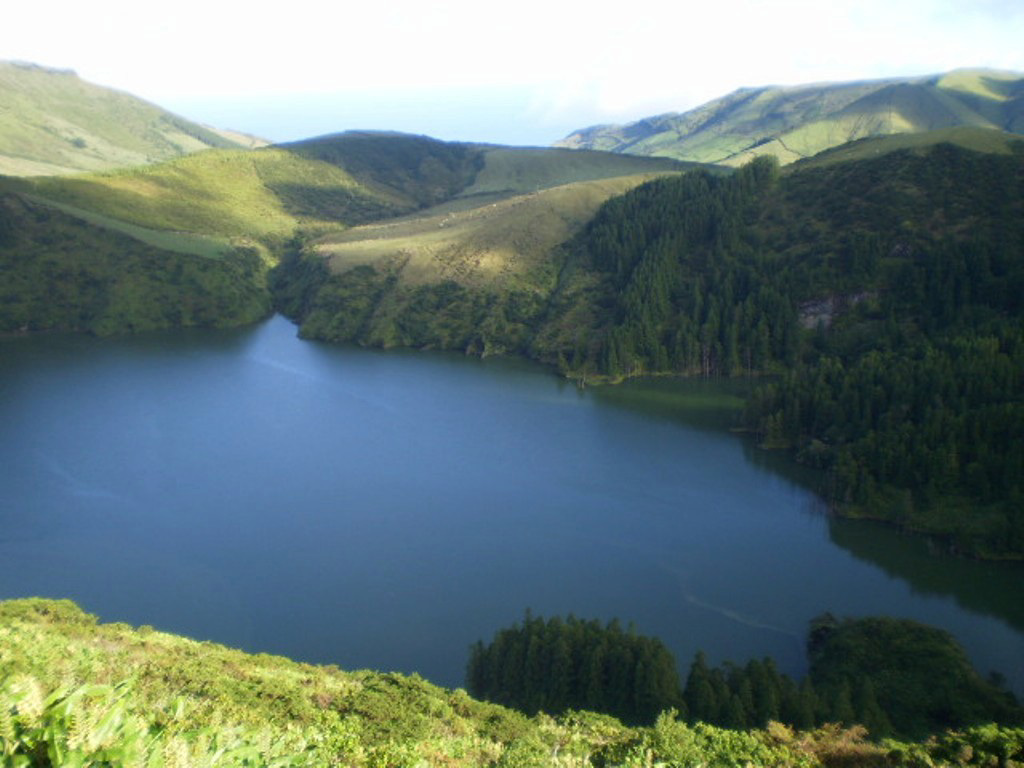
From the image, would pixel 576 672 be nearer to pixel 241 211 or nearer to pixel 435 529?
pixel 435 529

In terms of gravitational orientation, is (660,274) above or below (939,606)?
above

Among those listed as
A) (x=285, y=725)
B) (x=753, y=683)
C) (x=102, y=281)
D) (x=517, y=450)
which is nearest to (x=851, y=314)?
(x=517, y=450)

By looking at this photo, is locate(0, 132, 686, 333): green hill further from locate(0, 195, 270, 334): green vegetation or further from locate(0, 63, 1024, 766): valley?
locate(0, 63, 1024, 766): valley

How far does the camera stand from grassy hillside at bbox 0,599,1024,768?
680 cm

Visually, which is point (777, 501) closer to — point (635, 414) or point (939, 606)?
point (939, 606)

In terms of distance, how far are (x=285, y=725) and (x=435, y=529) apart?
2588 cm

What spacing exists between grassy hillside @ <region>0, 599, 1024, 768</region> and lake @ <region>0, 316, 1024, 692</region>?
31.0 feet

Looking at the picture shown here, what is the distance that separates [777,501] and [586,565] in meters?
14.0

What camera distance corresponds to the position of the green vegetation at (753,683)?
23984 mm

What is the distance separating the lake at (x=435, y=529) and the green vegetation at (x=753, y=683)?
3091 millimetres

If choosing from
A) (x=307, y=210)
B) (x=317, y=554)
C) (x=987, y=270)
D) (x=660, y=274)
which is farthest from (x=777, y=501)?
(x=307, y=210)

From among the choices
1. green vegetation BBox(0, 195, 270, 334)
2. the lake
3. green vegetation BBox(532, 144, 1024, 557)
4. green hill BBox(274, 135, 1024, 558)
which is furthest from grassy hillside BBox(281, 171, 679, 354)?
the lake

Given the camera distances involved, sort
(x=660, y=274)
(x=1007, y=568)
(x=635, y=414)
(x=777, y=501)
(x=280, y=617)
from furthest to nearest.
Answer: (x=660, y=274), (x=635, y=414), (x=777, y=501), (x=1007, y=568), (x=280, y=617)

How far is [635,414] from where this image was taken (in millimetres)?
62031
